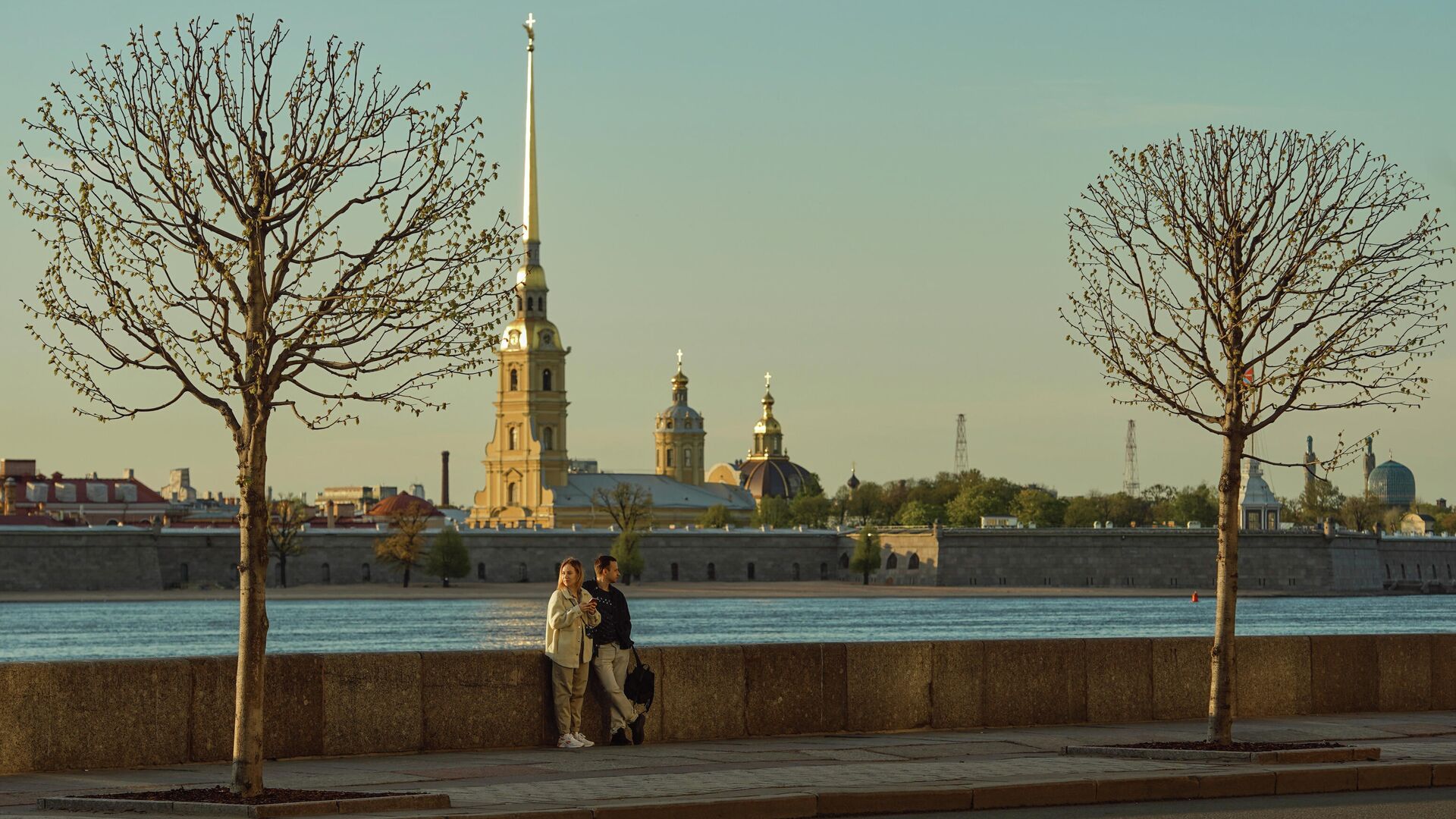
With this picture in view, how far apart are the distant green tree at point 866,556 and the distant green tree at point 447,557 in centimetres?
2978

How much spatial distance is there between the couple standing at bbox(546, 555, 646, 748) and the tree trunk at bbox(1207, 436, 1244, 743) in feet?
15.6

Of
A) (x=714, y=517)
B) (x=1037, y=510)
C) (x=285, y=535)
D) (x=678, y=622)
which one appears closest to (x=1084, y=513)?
(x=1037, y=510)

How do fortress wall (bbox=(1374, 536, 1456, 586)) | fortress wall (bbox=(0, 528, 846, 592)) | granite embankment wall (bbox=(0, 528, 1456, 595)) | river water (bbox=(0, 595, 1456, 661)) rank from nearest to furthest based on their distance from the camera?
river water (bbox=(0, 595, 1456, 661)) < fortress wall (bbox=(0, 528, 846, 592)) < granite embankment wall (bbox=(0, 528, 1456, 595)) < fortress wall (bbox=(1374, 536, 1456, 586))

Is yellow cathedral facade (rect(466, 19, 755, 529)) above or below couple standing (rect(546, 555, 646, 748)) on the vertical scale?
above

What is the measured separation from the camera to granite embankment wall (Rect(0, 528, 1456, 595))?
125 metres

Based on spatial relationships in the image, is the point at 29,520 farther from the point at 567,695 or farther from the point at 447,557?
the point at 567,695

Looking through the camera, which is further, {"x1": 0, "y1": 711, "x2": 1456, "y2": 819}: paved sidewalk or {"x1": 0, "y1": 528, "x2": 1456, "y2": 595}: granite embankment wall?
{"x1": 0, "y1": 528, "x2": 1456, "y2": 595}: granite embankment wall

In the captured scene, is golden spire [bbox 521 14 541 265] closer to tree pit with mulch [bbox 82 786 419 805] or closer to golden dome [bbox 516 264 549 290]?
golden dome [bbox 516 264 549 290]

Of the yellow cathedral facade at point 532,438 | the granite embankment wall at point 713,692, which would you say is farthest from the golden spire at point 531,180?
the granite embankment wall at point 713,692

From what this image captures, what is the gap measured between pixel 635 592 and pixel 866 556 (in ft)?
75.0

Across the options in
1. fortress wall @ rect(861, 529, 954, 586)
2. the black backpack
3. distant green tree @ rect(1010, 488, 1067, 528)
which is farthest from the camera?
distant green tree @ rect(1010, 488, 1067, 528)

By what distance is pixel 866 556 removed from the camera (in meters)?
149

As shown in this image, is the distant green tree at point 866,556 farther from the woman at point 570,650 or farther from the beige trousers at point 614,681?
the woman at point 570,650

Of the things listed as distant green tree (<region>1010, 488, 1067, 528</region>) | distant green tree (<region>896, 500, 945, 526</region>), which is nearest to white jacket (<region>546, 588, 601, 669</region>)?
distant green tree (<region>1010, 488, 1067, 528</region>)
